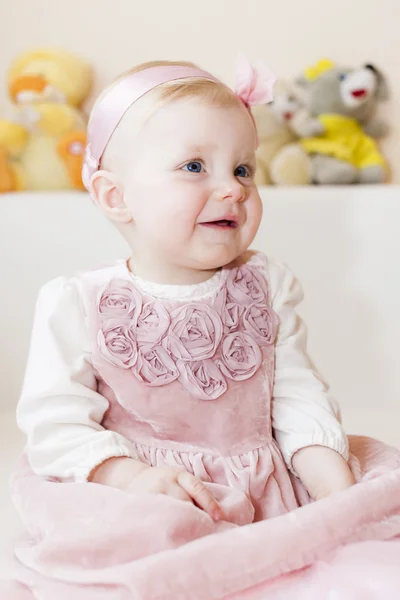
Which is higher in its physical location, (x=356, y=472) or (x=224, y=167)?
(x=224, y=167)

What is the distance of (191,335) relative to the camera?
978mm

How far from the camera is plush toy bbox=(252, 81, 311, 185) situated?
178 cm

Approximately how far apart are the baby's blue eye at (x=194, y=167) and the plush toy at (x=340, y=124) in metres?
0.87

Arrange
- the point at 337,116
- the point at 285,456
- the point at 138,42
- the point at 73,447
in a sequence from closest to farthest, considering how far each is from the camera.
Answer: the point at 73,447 → the point at 285,456 → the point at 337,116 → the point at 138,42

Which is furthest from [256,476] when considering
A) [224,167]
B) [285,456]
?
[224,167]

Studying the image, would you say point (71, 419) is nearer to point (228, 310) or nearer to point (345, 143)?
point (228, 310)

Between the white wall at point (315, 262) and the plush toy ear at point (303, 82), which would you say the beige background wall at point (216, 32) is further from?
the white wall at point (315, 262)

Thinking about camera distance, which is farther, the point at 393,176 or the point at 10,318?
the point at 393,176

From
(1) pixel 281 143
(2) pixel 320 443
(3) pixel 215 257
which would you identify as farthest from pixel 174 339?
(1) pixel 281 143

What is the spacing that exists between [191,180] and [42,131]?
0.98m

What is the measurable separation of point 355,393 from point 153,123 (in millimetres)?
871

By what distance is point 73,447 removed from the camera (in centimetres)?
92

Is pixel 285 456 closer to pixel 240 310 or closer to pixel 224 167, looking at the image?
pixel 240 310

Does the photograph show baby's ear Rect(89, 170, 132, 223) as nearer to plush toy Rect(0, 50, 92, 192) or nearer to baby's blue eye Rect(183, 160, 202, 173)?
baby's blue eye Rect(183, 160, 202, 173)
